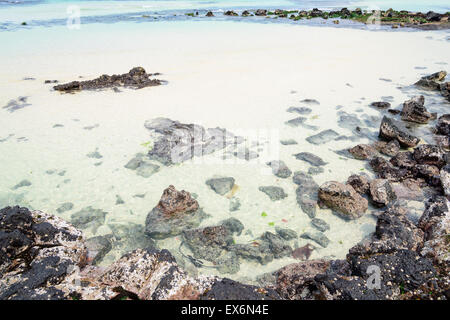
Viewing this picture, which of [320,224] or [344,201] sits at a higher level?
[344,201]

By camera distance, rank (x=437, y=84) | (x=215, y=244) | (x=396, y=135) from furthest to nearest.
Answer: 1. (x=437, y=84)
2. (x=396, y=135)
3. (x=215, y=244)

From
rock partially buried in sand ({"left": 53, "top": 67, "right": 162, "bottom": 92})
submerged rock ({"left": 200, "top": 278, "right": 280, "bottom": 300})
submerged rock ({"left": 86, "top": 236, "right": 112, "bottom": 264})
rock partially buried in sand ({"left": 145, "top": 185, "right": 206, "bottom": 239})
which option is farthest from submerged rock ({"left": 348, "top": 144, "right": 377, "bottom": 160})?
rock partially buried in sand ({"left": 53, "top": 67, "right": 162, "bottom": 92})

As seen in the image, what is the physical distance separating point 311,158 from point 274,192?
196 cm

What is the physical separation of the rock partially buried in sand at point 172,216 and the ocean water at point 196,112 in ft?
0.78

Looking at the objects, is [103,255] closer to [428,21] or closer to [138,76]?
[138,76]

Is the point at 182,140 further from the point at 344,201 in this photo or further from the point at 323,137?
the point at 344,201

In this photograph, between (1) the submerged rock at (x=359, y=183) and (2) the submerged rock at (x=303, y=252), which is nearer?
(2) the submerged rock at (x=303, y=252)

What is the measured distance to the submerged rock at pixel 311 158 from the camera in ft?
28.0

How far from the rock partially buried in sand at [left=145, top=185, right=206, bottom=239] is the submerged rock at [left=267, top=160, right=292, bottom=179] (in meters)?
2.54

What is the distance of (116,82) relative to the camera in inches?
581

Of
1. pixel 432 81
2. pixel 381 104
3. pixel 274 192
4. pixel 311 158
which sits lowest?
pixel 274 192

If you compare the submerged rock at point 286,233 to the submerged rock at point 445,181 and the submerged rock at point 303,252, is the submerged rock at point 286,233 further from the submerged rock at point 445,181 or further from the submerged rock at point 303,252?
the submerged rock at point 445,181

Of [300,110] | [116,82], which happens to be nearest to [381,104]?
[300,110]

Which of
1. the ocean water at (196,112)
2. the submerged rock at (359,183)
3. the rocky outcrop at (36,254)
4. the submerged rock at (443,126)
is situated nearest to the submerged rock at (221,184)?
the ocean water at (196,112)
